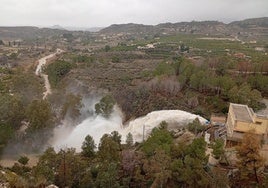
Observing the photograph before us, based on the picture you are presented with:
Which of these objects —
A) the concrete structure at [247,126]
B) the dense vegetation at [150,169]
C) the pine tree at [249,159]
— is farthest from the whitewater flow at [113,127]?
the pine tree at [249,159]

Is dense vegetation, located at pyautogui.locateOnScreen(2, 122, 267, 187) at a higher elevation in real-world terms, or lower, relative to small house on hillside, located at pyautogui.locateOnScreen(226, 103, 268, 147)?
lower

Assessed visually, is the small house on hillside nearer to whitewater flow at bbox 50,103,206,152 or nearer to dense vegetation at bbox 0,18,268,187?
dense vegetation at bbox 0,18,268,187

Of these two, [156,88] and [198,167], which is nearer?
[198,167]

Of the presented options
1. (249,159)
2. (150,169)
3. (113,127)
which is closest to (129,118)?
(113,127)

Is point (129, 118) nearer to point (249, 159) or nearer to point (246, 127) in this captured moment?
point (246, 127)

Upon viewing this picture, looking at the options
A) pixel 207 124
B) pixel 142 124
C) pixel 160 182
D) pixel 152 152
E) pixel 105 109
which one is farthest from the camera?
Answer: pixel 105 109

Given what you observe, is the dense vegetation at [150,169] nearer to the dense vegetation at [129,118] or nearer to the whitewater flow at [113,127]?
the dense vegetation at [129,118]

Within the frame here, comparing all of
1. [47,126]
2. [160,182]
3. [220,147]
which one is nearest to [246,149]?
[220,147]

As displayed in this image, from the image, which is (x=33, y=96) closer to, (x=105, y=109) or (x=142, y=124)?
(x=105, y=109)

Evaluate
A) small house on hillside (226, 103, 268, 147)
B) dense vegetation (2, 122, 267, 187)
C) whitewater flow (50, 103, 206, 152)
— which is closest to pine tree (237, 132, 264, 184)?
dense vegetation (2, 122, 267, 187)
